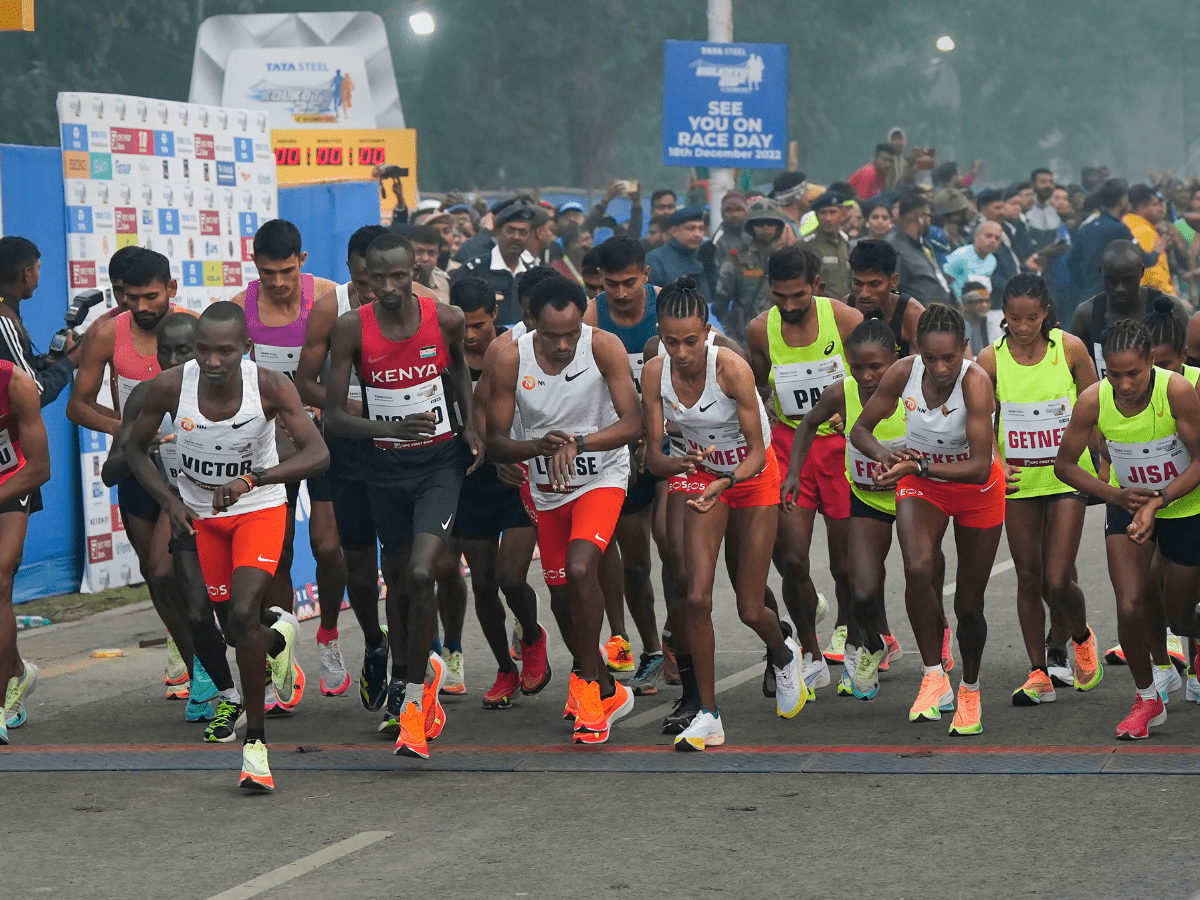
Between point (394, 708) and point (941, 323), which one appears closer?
point (941, 323)

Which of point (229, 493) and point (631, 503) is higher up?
point (229, 493)

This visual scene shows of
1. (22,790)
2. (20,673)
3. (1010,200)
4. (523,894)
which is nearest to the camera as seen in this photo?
(523,894)

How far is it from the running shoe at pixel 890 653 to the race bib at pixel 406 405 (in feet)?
8.39

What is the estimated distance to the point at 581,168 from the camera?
46375mm

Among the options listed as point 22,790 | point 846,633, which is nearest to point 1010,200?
point 846,633

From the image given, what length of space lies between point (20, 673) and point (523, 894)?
372cm

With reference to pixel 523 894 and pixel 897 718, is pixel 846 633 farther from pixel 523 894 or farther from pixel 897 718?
pixel 523 894

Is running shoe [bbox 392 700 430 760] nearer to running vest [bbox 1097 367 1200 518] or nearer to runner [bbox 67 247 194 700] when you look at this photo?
runner [bbox 67 247 194 700]

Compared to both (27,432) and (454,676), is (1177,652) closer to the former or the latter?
(454,676)

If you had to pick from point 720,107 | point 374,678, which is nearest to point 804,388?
point 374,678

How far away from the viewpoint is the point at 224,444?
762 cm

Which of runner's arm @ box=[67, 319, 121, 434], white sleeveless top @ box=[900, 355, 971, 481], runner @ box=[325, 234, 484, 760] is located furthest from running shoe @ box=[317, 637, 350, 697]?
white sleeveless top @ box=[900, 355, 971, 481]

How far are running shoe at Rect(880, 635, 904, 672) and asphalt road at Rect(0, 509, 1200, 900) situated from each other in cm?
18

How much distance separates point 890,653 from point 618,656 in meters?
1.35
